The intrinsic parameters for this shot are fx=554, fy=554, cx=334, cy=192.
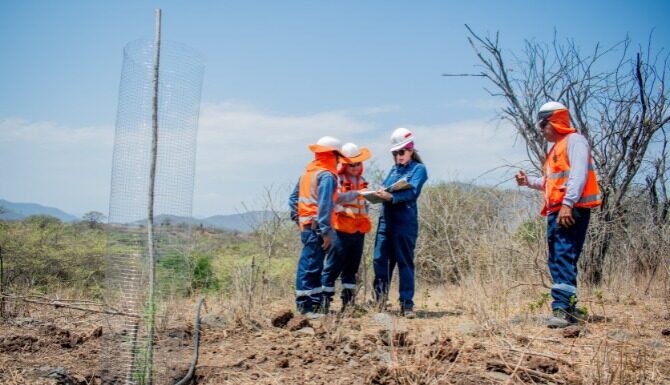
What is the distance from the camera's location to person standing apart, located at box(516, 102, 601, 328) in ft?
16.5

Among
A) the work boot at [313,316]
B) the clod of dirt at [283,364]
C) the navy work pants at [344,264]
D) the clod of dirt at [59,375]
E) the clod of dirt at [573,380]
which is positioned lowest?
the clod of dirt at [59,375]

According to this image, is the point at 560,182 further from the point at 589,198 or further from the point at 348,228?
the point at 348,228

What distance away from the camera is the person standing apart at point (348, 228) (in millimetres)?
6477

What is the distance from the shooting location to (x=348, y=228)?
648 centimetres

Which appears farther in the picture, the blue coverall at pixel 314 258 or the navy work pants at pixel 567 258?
the blue coverall at pixel 314 258

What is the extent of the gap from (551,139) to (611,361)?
7.76 ft

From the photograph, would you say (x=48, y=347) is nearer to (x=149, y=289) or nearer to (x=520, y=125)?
(x=149, y=289)

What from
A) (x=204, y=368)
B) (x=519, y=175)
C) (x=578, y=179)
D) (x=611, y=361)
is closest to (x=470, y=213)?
(x=519, y=175)

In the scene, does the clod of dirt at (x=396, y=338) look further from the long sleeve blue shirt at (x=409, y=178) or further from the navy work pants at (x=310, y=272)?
the long sleeve blue shirt at (x=409, y=178)

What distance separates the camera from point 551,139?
18.1 feet

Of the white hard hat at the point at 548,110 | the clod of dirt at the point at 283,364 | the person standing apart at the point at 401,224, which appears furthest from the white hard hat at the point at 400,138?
the clod of dirt at the point at 283,364

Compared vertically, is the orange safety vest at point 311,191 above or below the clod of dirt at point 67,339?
above

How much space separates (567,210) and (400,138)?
84.9 inches

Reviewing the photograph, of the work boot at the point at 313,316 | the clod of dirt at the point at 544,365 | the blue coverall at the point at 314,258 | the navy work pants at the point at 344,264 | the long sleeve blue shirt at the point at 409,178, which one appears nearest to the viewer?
the clod of dirt at the point at 544,365
